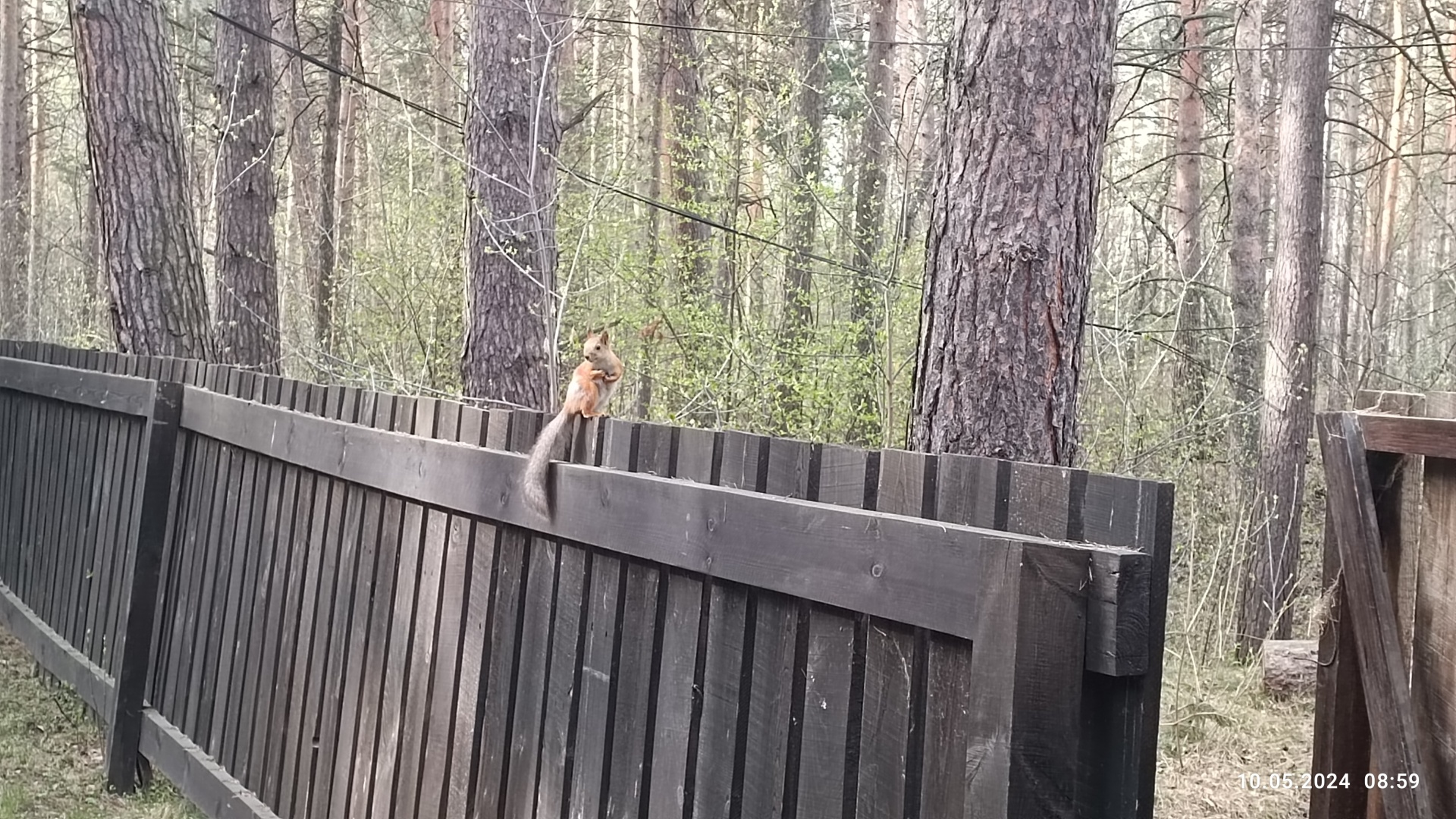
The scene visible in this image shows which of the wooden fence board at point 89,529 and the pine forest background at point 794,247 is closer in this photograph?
the wooden fence board at point 89,529

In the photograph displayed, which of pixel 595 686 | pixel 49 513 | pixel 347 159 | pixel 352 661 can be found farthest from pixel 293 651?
pixel 347 159

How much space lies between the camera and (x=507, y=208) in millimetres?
8617

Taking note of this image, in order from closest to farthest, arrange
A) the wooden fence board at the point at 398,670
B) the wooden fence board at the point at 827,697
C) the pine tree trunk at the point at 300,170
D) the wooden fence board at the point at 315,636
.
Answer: the wooden fence board at the point at 827,697
the wooden fence board at the point at 398,670
the wooden fence board at the point at 315,636
the pine tree trunk at the point at 300,170

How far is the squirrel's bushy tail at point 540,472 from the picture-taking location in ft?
11.2

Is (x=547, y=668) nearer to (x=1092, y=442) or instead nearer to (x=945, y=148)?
(x=945, y=148)

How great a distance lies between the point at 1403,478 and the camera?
3.46 meters

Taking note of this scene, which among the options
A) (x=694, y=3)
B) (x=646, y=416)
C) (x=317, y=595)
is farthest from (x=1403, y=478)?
(x=694, y=3)

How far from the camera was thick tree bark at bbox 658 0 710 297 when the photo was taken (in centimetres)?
1291

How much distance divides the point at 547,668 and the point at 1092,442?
689cm

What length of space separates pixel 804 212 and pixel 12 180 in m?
14.1

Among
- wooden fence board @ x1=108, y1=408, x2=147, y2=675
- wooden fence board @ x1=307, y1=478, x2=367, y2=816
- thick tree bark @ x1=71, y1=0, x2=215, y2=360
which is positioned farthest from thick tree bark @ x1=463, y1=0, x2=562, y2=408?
wooden fence board @ x1=307, y1=478, x2=367, y2=816

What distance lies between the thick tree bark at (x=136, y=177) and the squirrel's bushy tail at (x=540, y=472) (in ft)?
19.7

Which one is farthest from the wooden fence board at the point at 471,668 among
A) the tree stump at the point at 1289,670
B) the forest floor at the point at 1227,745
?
the tree stump at the point at 1289,670

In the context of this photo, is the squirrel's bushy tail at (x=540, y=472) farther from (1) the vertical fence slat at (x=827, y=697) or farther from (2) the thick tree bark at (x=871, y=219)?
(2) the thick tree bark at (x=871, y=219)
